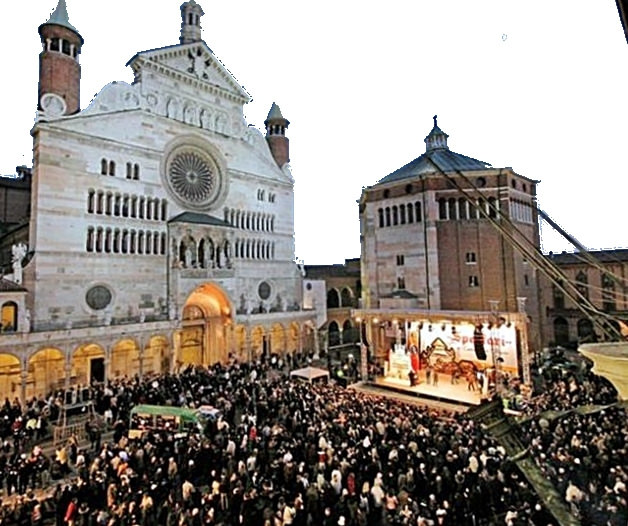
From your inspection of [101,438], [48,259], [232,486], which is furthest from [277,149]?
[232,486]

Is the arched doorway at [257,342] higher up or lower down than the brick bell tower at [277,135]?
lower down

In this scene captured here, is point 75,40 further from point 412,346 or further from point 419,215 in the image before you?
point 412,346

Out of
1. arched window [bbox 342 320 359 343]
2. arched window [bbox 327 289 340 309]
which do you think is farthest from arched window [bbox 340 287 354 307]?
arched window [bbox 342 320 359 343]

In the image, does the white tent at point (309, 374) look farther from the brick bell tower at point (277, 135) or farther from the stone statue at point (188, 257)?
the brick bell tower at point (277, 135)

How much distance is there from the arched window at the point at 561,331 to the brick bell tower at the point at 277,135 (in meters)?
32.3

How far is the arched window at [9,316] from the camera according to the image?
2380 cm

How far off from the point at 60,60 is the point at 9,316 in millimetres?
16859

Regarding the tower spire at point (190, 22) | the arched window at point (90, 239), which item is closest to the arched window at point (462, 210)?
the tower spire at point (190, 22)

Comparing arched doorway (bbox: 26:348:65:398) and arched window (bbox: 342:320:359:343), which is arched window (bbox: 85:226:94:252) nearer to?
arched doorway (bbox: 26:348:65:398)

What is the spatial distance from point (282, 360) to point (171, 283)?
36.6ft

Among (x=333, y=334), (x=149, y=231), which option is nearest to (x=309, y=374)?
(x=149, y=231)

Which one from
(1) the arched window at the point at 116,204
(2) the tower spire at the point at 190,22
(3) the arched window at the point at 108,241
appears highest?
(2) the tower spire at the point at 190,22

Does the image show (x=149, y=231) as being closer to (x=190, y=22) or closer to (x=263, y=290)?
(x=263, y=290)

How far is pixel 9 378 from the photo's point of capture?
24.3 meters
